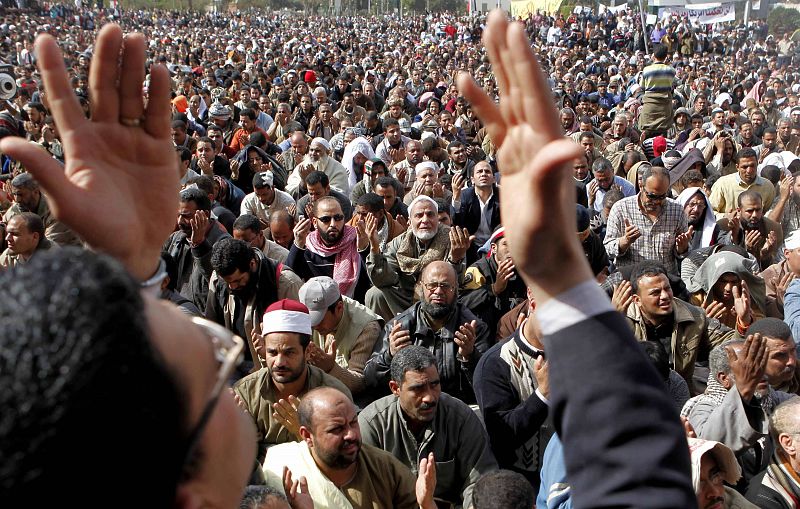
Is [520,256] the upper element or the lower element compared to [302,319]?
upper

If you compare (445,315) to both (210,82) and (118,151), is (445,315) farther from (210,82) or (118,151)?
(210,82)

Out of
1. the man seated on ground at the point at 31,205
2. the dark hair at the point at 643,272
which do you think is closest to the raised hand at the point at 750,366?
the dark hair at the point at 643,272

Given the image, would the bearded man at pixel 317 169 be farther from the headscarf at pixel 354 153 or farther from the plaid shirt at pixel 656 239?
the plaid shirt at pixel 656 239

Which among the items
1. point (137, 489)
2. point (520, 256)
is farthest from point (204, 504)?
point (520, 256)

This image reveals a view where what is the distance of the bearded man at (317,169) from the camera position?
8.55 meters

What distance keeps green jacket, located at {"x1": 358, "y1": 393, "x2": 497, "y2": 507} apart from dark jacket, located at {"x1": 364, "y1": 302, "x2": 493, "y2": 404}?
2.00 ft

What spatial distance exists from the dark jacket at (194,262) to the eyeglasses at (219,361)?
4857 millimetres

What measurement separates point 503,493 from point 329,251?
3.15 metres

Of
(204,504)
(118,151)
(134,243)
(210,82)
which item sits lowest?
(210,82)

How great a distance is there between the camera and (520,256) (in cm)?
104

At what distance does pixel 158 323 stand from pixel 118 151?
1.93 feet

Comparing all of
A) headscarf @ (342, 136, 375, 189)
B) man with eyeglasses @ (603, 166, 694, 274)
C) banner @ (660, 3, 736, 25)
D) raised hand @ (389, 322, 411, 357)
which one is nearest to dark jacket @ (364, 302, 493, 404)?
raised hand @ (389, 322, 411, 357)

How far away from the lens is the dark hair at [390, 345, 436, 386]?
391 centimetres

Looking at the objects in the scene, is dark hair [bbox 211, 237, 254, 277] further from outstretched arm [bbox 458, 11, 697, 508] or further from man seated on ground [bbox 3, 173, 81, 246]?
outstretched arm [bbox 458, 11, 697, 508]
